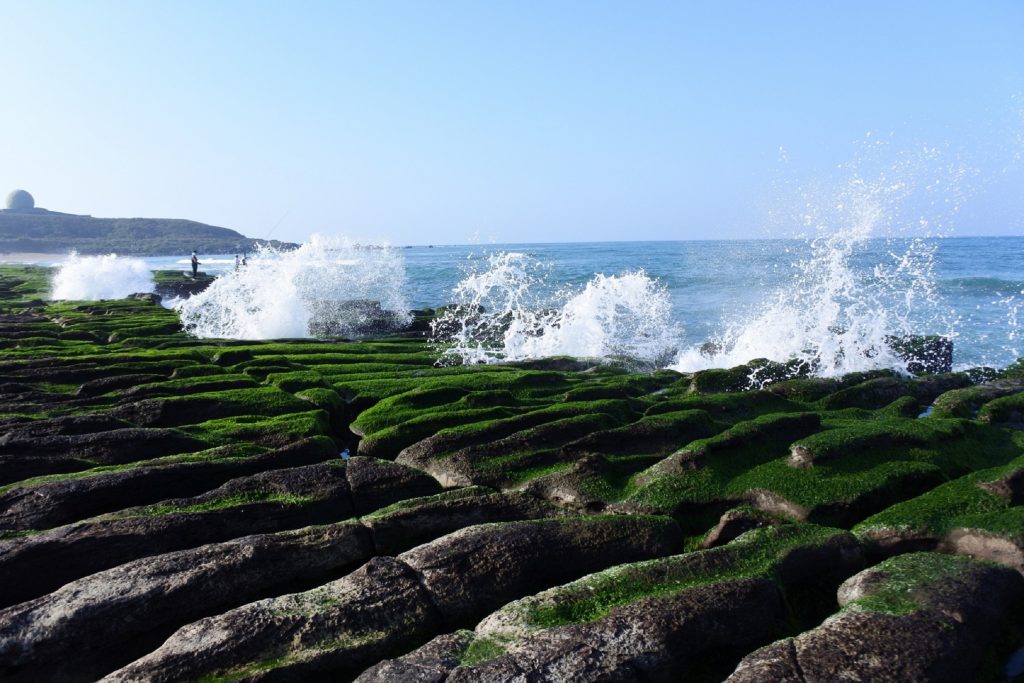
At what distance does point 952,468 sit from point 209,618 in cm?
1153

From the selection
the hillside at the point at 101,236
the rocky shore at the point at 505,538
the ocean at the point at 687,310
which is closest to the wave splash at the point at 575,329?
the ocean at the point at 687,310

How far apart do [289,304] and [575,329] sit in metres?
14.9

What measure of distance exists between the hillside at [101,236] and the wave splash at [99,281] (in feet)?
301

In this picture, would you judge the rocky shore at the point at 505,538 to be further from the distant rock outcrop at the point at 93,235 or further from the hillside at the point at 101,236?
the hillside at the point at 101,236

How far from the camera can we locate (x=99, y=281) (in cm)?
5794

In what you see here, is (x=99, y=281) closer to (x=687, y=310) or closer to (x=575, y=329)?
(x=687, y=310)

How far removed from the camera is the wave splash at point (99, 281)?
184ft

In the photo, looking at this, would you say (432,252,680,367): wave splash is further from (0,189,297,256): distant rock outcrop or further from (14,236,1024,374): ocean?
(0,189,297,256): distant rock outcrop

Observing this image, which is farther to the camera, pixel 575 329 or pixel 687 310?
pixel 687 310

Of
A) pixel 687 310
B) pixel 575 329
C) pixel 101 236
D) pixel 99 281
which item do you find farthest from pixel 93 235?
pixel 575 329

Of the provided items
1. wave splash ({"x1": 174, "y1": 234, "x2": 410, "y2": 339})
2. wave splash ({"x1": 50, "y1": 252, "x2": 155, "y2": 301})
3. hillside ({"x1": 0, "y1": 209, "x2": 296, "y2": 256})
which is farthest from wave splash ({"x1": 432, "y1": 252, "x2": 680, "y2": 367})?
hillside ({"x1": 0, "y1": 209, "x2": 296, "y2": 256})

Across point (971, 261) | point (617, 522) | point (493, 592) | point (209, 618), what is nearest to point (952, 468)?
point (617, 522)

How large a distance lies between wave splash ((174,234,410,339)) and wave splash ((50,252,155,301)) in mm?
22303

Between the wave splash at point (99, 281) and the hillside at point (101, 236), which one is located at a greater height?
the hillside at point (101, 236)
